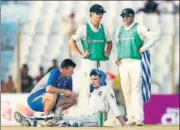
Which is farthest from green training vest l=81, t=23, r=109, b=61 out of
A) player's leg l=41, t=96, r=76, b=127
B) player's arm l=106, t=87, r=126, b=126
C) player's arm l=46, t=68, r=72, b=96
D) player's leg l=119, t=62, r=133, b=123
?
player's leg l=41, t=96, r=76, b=127

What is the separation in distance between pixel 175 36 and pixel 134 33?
8.39 meters

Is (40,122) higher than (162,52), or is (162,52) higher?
(162,52)

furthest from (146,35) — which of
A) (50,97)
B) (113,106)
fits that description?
(50,97)

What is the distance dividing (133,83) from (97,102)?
58cm

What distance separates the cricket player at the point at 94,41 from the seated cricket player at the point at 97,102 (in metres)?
0.17

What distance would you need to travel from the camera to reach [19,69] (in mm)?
16500

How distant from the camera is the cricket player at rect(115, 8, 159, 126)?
36.5ft

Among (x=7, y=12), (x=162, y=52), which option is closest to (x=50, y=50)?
(x=7, y=12)

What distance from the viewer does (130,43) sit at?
36.7 ft

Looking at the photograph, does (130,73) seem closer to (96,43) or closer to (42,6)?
(96,43)

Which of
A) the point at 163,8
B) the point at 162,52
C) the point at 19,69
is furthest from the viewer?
the point at 163,8

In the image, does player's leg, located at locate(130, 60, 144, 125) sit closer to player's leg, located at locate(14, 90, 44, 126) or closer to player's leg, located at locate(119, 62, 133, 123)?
player's leg, located at locate(119, 62, 133, 123)

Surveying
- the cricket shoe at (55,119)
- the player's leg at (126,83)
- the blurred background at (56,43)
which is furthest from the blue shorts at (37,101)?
the blurred background at (56,43)

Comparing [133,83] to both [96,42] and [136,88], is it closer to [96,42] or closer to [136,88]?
[136,88]
